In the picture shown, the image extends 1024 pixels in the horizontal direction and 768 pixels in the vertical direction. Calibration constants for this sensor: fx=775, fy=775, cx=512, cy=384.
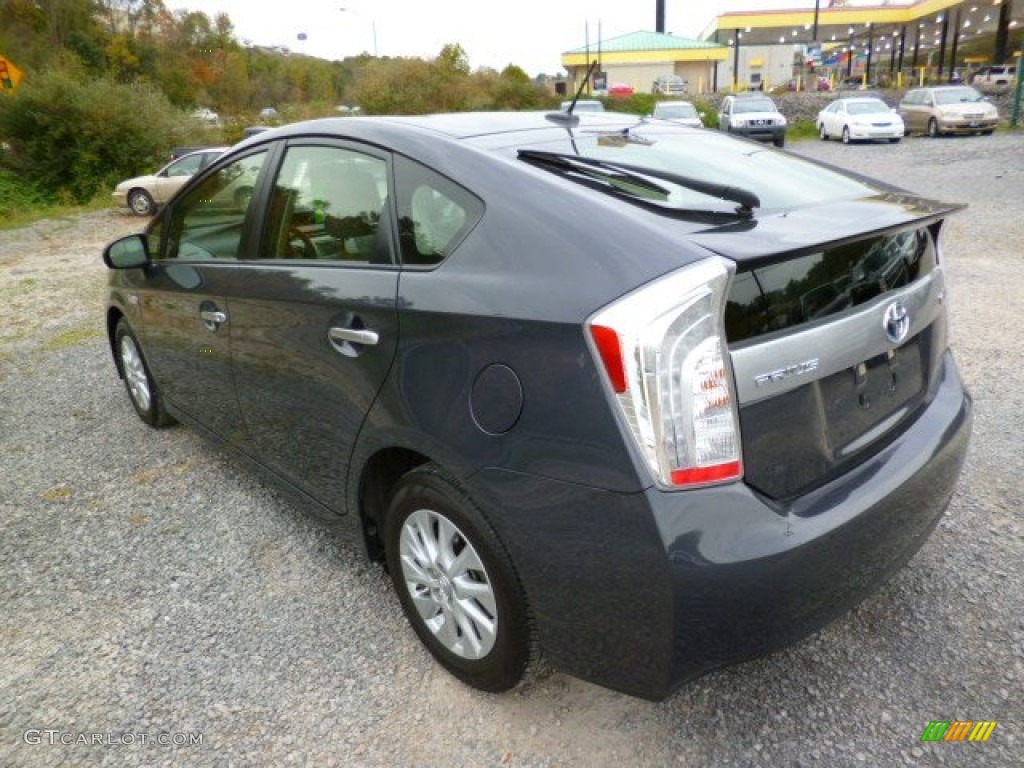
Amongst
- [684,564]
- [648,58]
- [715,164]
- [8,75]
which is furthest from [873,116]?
[648,58]

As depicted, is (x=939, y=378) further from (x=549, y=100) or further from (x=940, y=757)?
(x=549, y=100)

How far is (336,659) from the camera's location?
2.51 meters

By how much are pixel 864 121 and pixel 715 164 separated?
80.5 ft

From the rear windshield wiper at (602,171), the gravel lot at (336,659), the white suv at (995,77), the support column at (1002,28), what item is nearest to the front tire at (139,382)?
the gravel lot at (336,659)

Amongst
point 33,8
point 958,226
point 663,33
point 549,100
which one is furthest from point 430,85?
point 663,33

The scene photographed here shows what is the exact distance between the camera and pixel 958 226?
9.79 m

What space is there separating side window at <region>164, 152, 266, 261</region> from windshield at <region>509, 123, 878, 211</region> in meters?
1.31

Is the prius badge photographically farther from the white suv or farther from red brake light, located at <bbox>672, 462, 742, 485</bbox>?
the white suv

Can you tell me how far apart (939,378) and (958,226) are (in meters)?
8.71

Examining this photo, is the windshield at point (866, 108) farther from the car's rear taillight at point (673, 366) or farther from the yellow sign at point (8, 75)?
the car's rear taillight at point (673, 366)

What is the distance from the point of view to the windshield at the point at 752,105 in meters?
25.2

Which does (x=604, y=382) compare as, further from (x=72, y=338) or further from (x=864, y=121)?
(x=864, y=121)

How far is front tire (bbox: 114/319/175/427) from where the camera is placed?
432 centimetres

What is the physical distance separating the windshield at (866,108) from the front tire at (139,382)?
25.0 meters
